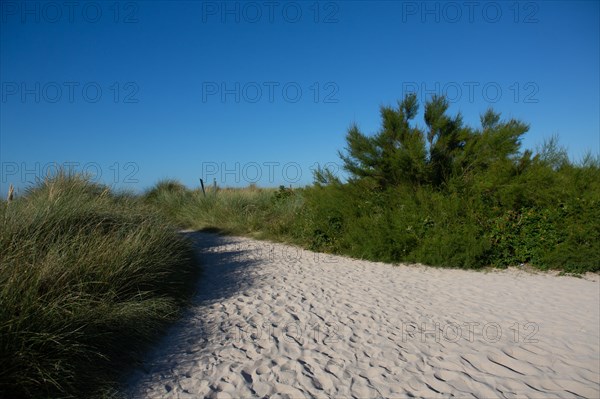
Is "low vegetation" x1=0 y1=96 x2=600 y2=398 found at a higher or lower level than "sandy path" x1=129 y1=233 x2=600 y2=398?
higher

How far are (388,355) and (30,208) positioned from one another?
226 inches

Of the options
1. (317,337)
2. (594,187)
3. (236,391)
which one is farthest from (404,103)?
(236,391)

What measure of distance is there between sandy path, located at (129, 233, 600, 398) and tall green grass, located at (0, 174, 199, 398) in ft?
1.26

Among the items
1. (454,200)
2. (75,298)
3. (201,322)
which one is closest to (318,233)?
(454,200)

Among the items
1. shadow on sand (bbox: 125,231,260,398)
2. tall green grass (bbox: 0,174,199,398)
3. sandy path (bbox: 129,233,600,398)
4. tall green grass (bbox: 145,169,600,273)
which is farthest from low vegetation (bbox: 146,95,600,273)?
tall green grass (bbox: 0,174,199,398)

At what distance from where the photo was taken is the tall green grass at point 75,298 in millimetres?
2736

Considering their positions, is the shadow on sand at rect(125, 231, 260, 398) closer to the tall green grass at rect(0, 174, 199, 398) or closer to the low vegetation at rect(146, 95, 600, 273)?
the tall green grass at rect(0, 174, 199, 398)

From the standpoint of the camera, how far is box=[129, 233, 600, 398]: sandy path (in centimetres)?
319

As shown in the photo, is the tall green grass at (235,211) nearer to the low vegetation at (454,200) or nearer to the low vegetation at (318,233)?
the low vegetation at (318,233)

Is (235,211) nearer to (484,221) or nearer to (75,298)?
(484,221)

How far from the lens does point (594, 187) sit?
744 cm

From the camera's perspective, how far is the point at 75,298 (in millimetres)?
3320

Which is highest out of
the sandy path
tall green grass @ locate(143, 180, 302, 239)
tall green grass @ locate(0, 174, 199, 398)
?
tall green grass @ locate(143, 180, 302, 239)

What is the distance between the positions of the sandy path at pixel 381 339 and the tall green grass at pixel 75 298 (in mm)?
385
